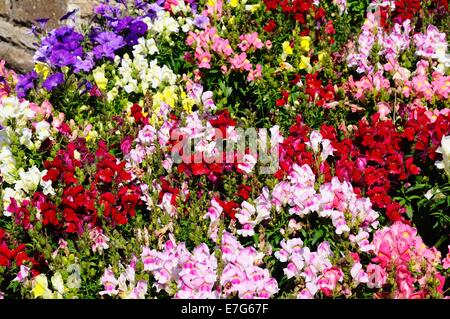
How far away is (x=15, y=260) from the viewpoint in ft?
13.2

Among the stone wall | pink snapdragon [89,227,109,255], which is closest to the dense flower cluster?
pink snapdragon [89,227,109,255]

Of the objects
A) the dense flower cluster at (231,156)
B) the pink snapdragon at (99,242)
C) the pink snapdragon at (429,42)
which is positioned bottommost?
the pink snapdragon at (99,242)

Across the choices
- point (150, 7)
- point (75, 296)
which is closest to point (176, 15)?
point (150, 7)

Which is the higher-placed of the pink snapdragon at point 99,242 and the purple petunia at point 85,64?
the purple petunia at point 85,64

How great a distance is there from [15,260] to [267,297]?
1429 millimetres

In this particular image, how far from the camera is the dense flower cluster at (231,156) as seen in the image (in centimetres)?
381

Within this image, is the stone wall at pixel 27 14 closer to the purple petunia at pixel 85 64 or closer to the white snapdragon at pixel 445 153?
the purple petunia at pixel 85 64

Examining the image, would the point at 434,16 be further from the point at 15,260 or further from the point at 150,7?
the point at 15,260

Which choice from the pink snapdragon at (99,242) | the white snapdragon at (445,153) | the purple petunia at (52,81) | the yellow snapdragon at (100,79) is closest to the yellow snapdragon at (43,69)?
the purple petunia at (52,81)

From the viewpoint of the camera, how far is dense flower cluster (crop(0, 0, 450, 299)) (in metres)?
3.81

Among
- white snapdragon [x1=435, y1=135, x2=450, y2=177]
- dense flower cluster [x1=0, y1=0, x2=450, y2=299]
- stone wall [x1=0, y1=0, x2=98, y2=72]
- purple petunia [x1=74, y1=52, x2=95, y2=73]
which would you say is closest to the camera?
dense flower cluster [x1=0, y1=0, x2=450, y2=299]

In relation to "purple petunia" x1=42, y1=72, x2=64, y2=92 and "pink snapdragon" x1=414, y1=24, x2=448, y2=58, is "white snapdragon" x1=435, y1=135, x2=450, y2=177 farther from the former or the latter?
"purple petunia" x1=42, y1=72, x2=64, y2=92

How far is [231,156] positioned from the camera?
178 inches
